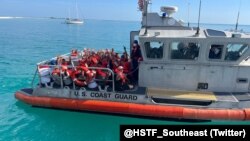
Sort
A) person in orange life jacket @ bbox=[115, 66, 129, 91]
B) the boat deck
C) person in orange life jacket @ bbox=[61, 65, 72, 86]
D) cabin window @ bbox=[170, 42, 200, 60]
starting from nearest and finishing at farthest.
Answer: the boat deck, cabin window @ bbox=[170, 42, 200, 60], person in orange life jacket @ bbox=[115, 66, 129, 91], person in orange life jacket @ bbox=[61, 65, 72, 86]

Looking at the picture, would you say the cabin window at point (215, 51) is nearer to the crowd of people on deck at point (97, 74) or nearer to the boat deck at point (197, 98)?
the boat deck at point (197, 98)

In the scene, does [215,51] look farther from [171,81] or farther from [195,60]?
[171,81]

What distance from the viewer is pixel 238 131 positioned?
215 inches

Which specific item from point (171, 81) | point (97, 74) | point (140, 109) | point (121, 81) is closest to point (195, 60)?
point (171, 81)

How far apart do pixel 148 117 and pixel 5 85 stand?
6.93 metres

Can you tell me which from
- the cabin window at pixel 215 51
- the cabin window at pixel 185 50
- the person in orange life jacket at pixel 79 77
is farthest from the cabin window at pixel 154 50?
the person in orange life jacket at pixel 79 77

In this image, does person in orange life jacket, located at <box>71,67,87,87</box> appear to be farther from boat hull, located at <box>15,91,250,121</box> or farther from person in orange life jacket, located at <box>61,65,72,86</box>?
boat hull, located at <box>15,91,250,121</box>

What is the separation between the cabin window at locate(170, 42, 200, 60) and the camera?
7.78 m

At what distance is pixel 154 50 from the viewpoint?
26.2 feet

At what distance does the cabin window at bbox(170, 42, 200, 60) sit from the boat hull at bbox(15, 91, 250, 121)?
148 centimetres

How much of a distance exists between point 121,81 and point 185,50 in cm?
212

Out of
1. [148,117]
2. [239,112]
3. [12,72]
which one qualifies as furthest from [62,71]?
[12,72]

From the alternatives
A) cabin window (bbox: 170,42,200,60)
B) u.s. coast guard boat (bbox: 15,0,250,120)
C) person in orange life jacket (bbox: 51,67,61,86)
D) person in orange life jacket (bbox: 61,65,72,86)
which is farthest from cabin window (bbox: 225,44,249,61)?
person in orange life jacket (bbox: 51,67,61,86)

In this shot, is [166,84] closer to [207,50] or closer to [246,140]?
[207,50]
